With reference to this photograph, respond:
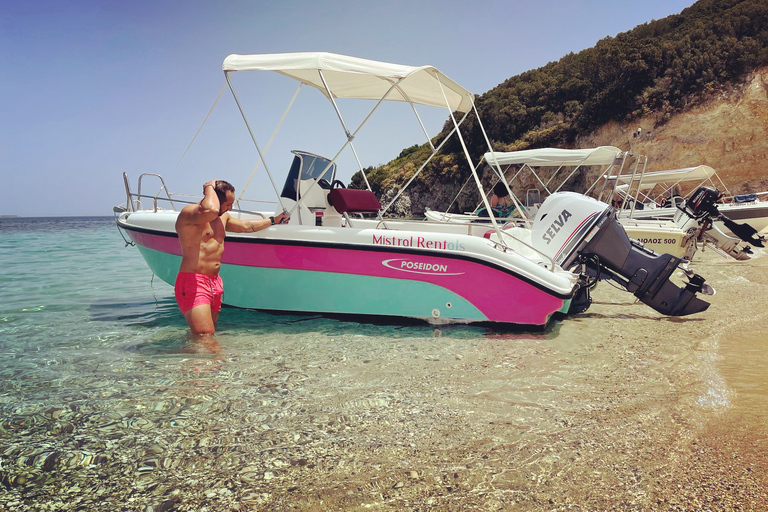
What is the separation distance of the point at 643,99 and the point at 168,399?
30808 millimetres

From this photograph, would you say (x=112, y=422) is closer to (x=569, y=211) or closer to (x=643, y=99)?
(x=569, y=211)

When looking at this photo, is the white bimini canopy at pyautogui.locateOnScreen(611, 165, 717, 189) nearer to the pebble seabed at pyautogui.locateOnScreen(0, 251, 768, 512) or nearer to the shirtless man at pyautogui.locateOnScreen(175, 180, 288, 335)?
the pebble seabed at pyautogui.locateOnScreen(0, 251, 768, 512)

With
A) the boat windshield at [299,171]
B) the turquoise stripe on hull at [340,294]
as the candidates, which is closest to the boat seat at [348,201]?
the boat windshield at [299,171]

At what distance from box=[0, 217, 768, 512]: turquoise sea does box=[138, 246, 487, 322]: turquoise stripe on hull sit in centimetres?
21

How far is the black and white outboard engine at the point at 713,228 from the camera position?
7.49m

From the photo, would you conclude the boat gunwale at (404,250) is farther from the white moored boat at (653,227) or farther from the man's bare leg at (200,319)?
the white moored boat at (653,227)

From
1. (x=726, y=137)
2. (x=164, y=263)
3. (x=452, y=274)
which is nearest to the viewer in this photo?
(x=452, y=274)

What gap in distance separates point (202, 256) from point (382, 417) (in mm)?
2596

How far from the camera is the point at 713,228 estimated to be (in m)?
8.21

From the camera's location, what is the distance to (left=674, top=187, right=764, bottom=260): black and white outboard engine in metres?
7.49

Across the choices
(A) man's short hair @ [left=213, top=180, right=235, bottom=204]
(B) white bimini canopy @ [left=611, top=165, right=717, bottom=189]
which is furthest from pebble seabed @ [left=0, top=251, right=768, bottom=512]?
(B) white bimini canopy @ [left=611, top=165, right=717, bottom=189]

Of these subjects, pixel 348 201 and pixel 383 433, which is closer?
pixel 383 433

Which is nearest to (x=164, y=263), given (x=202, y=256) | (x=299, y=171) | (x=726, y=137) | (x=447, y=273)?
(x=202, y=256)

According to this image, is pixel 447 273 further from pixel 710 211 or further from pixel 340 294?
pixel 710 211
